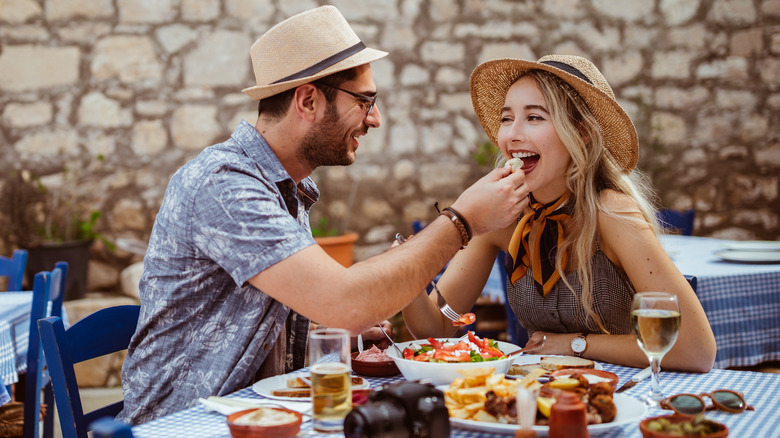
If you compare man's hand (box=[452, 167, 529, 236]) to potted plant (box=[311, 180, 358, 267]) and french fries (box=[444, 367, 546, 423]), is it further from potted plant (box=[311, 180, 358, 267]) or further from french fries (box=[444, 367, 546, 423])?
potted plant (box=[311, 180, 358, 267])

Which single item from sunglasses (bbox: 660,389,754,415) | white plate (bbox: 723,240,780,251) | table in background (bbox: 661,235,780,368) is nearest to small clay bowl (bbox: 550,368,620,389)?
sunglasses (bbox: 660,389,754,415)

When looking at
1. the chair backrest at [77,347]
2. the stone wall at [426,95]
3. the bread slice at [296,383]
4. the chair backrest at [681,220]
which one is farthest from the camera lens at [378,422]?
the stone wall at [426,95]

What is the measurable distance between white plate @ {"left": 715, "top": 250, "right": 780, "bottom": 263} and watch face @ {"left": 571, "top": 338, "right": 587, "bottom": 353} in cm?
170

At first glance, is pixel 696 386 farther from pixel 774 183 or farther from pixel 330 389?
pixel 774 183

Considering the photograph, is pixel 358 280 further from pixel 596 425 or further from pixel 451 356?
pixel 596 425

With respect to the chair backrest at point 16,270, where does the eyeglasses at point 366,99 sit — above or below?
above

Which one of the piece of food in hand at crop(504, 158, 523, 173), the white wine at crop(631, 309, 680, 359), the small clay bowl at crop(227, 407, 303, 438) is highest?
the piece of food in hand at crop(504, 158, 523, 173)

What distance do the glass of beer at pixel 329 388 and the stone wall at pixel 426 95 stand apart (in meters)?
3.77

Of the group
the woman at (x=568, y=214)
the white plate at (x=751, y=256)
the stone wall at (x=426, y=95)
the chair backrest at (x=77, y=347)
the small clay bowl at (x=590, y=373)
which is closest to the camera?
the small clay bowl at (x=590, y=373)

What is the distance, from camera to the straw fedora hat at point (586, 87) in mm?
Result: 2168

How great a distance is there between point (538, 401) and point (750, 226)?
15.4 ft

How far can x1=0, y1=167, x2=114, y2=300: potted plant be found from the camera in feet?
15.1

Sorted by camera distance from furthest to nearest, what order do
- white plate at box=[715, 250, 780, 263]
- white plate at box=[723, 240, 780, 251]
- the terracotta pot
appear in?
1. the terracotta pot
2. white plate at box=[723, 240, 780, 251]
3. white plate at box=[715, 250, 780, 263]

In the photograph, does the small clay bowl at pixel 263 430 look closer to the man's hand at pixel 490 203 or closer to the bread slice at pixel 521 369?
the bread slice at pixel 521 369
